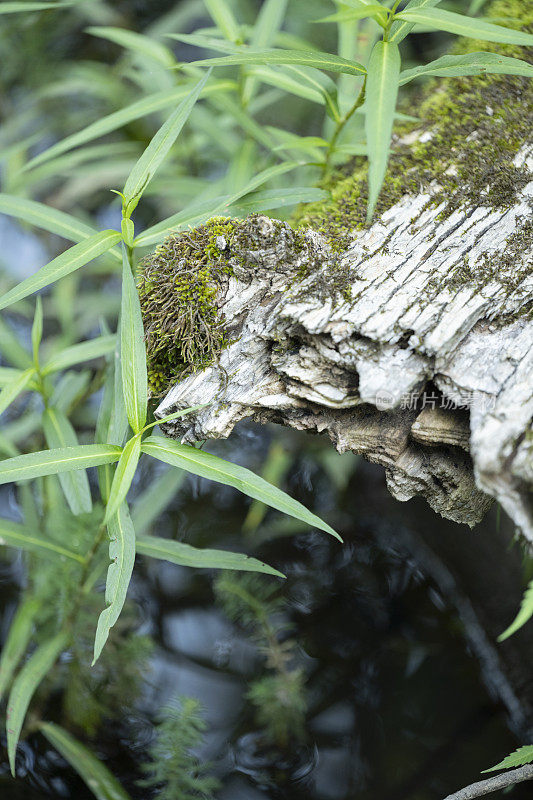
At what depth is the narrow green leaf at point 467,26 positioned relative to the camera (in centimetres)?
105

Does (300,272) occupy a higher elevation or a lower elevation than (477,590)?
higher

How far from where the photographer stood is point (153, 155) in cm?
120

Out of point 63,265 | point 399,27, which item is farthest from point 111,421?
point 399,27

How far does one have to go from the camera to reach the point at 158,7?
10.4 feet

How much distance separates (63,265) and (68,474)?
1.70 ft

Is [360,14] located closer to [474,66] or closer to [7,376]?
[474,66]

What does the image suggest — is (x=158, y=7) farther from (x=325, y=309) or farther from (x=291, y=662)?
(x=291, y=662)

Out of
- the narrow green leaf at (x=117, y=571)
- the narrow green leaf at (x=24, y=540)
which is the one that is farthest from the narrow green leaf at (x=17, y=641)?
the narrow green leaf at (x=117, y=571)

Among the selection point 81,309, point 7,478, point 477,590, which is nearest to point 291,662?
point 477,590

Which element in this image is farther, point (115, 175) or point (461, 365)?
point (115, 175)

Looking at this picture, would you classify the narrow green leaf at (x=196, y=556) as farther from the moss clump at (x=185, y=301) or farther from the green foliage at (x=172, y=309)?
the moss clump at (x=185, y=301)

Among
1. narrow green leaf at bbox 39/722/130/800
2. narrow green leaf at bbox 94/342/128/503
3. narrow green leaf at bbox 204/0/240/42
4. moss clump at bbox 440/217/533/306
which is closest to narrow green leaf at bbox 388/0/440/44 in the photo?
moss clump at bbox 440/217/533/306

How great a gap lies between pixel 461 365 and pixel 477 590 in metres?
1.20

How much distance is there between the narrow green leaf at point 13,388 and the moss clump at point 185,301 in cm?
30
